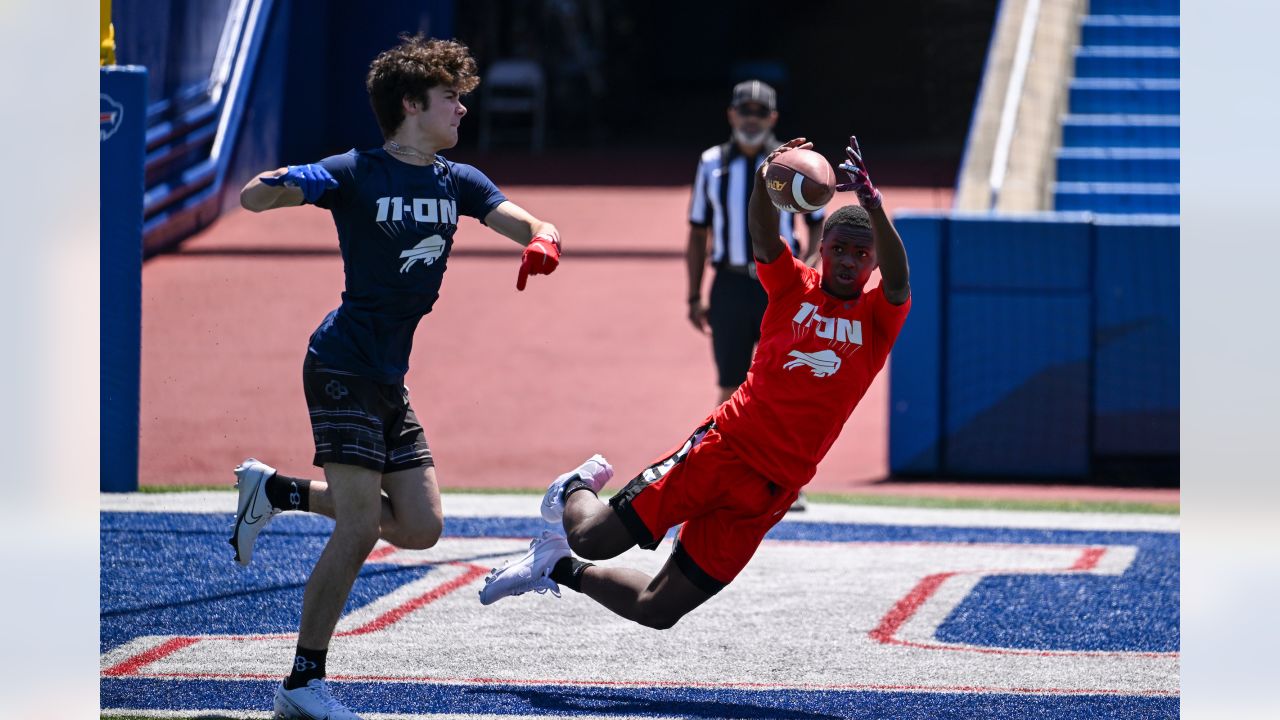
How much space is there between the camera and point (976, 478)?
10.2 metres

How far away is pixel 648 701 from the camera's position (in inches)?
196

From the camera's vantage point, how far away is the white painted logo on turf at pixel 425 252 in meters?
4.69

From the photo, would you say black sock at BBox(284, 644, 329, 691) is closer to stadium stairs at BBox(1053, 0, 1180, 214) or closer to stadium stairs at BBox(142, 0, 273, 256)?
stadium stairs at BBox(1053, 0, 1180, 214)

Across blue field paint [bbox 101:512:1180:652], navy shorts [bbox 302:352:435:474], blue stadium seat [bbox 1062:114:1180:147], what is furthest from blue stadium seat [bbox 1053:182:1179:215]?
navy shorts [bbox 302:352:435:474]

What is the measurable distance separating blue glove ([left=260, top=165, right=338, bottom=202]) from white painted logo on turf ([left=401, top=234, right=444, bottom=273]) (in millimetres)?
303

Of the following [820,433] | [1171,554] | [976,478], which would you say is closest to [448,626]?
[820,433]

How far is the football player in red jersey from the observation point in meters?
4.83

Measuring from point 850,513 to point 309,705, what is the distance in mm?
4869

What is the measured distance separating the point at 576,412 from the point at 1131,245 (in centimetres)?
396

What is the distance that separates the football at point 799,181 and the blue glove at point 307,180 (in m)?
1.33

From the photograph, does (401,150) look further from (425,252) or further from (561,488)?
(561,488)
